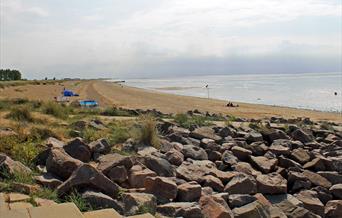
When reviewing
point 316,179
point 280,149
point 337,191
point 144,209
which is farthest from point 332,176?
point 144,209

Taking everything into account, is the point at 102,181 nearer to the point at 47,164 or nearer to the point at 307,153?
the point at 47,164

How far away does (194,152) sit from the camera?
878 cm

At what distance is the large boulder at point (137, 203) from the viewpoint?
4.96 metres

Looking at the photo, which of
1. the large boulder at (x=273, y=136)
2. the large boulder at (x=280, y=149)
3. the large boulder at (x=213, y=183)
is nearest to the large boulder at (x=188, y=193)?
the large boulder at (x=213, y=183)

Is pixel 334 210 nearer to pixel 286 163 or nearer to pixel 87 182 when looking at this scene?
pixel 286 163

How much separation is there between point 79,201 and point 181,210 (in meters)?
1.32

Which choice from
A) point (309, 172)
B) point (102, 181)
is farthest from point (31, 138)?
point (309, 172)

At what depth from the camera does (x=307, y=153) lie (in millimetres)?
9914

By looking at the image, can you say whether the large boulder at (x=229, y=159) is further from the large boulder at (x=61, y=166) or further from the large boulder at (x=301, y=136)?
the large boulder at (x=61, y=166)

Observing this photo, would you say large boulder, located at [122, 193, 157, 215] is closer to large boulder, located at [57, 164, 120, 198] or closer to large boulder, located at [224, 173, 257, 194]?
large boulder, located at [57, 164, 120, 198]

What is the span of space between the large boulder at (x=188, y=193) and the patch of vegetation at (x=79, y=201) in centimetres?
164

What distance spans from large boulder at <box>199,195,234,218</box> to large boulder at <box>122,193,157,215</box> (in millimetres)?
721

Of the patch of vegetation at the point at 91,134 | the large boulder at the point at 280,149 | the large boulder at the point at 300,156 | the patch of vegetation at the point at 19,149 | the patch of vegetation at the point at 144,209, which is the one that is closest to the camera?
the patch of vegetation at the point at 144,209

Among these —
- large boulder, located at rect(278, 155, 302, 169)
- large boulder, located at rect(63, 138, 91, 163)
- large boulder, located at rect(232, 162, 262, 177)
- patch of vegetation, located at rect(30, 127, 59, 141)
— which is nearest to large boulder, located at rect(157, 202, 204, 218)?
large boulder, located at rect(63, 138, 91, 163)
